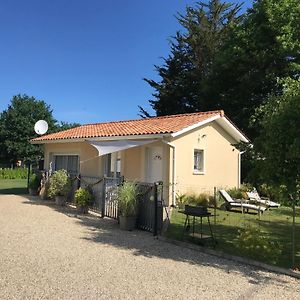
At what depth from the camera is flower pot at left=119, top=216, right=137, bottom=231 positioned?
1309 cm

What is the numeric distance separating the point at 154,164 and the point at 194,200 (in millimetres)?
2950

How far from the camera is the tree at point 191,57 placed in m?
43.1

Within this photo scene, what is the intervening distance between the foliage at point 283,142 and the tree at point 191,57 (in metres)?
33.5

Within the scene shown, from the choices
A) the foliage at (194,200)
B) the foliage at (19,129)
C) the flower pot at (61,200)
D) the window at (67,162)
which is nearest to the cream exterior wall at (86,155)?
the window at (67,162)

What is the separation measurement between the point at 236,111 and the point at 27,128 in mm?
37327

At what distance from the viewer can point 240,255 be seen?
975 centimetres

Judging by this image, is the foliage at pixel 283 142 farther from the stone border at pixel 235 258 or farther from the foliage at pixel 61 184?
the foliage at pixel 61 184

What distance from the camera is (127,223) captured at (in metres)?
13.1

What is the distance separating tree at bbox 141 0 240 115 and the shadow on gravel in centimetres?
3061

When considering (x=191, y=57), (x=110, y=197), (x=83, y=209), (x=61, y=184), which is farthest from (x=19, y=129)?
(x=110, y=197)

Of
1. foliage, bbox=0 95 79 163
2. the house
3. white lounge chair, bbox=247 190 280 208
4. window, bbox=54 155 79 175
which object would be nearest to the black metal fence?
the house

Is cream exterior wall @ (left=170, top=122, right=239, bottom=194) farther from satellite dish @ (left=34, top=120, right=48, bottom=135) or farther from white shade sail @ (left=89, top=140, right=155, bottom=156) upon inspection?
satellite dish @ (left=34, top=120, right=48, bottom=135)

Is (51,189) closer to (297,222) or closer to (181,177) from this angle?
(181,177)

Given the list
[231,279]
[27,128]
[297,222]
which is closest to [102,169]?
[297,222]
